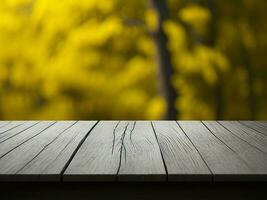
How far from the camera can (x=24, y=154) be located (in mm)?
1501

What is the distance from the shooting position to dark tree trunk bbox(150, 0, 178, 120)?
441 centimetres

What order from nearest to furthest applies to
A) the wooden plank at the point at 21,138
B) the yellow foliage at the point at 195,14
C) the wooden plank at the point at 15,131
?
the wooden plank at the point at 21,138 < the wooden plank at the point at 15,131 < the yellow foliage at the point at 195,14

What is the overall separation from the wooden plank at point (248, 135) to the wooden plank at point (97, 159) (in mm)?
458

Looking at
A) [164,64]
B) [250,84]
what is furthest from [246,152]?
[250,84]

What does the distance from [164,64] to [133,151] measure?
115 inches

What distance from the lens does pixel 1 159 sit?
1403 mm

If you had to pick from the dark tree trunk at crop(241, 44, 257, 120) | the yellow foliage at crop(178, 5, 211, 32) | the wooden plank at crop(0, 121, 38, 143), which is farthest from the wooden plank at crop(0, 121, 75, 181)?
the dark tree trunk at crop(241, 44, 257, 120)

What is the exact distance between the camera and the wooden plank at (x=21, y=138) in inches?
64.0

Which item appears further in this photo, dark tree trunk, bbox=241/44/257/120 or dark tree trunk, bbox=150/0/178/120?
dark tree trunk, bbox=241/44/257/120

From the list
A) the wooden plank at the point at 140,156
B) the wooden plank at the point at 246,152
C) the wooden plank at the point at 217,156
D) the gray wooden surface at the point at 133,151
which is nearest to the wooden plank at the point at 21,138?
the gray wooden surface at the point at 133,151

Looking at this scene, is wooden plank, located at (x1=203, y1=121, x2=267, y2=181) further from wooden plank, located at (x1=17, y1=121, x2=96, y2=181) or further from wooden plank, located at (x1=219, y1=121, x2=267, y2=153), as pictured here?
wooden plank, located at (x1=17, y1=121, x2=96, y2=181)

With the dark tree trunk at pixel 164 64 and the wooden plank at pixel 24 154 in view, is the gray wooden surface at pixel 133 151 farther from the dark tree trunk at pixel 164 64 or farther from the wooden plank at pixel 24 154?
the dark tree trunk at pixel 164 64

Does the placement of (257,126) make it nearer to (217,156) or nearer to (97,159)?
(217,156)
